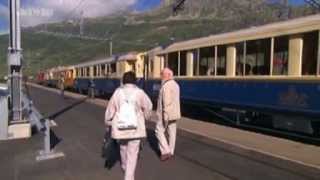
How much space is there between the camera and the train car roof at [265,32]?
616 inches

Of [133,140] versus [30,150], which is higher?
[133,140]

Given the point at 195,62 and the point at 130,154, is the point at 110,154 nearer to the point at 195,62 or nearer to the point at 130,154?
the point at 130,154

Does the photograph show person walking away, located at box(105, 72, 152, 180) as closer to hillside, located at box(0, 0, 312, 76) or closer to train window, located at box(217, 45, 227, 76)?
train window, located at box(217, 45, 227, 76)

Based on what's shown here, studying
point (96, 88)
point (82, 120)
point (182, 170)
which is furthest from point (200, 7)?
point (182, 170)

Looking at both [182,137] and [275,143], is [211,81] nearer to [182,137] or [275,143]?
[182,137]

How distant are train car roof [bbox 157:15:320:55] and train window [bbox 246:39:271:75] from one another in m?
0.18

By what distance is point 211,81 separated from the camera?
21.6 m

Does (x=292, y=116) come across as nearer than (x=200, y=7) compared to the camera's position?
Yes

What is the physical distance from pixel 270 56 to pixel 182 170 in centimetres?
684

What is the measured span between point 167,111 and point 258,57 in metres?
6.08

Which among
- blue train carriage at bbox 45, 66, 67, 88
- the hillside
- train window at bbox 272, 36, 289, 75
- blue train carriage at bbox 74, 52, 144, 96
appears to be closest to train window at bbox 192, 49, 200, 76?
train window at bbox 272, 36, 289, 75

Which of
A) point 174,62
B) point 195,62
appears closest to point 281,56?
point 195,62

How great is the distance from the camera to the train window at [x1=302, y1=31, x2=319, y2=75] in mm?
15312

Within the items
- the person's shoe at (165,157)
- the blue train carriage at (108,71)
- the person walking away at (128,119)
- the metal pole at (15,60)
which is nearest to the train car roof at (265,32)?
the person's shoe at (165,157)
